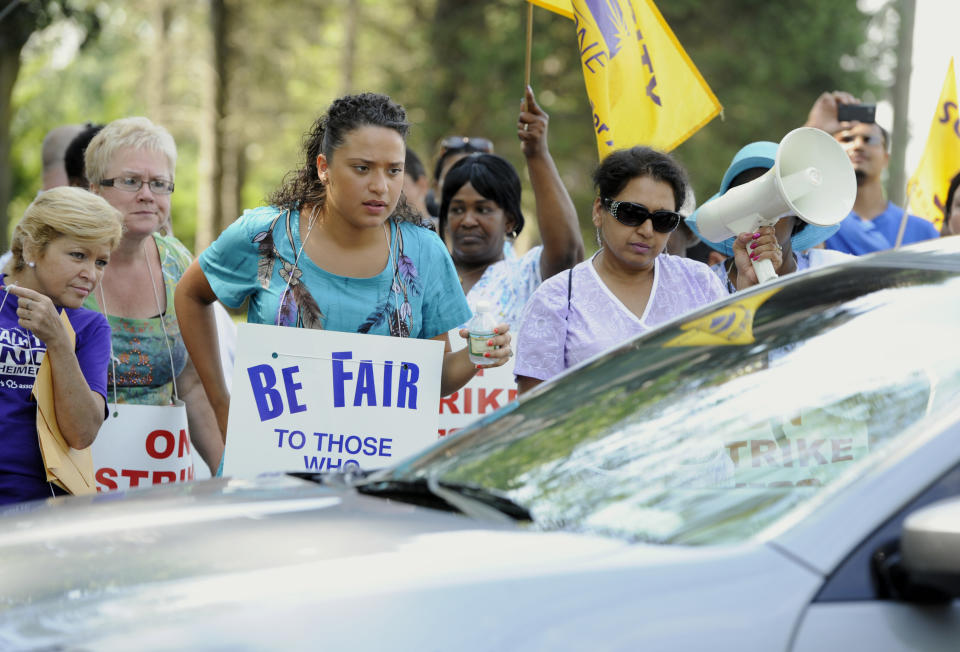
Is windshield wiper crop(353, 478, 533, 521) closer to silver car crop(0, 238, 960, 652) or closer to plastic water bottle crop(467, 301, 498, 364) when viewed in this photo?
silver car crop(0, 238, 960, 652)

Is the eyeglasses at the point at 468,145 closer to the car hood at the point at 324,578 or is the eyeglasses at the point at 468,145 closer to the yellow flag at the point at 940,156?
the yellow flag at the point at 940,156

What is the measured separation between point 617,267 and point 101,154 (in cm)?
211

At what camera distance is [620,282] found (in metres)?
4.43

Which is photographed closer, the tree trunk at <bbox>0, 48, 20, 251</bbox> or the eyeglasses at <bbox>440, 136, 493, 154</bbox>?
the eyeglasses at <bbox>440, 136, 493, 154</bbox>

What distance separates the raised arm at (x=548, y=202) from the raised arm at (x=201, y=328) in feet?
4.63

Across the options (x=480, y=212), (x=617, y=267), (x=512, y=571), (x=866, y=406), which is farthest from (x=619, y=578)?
(x=480, y=212)

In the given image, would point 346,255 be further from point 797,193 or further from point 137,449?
point 797,193

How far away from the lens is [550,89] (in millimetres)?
21953

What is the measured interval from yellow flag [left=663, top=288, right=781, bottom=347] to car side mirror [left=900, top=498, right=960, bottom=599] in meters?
0.81

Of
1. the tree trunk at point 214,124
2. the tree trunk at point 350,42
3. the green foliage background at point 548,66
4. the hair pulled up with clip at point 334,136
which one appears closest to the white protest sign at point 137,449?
the hair pulled up with clip at point 334,136

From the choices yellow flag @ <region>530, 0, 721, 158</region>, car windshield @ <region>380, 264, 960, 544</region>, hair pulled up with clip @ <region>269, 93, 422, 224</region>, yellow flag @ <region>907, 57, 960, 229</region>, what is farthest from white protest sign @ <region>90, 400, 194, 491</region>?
yellow flag @ <region>907, 57, 960, 229</region>

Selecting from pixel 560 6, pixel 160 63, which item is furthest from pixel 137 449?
pixel 160 63

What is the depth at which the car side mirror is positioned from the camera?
6.04ft

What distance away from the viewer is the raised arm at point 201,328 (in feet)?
14.4
